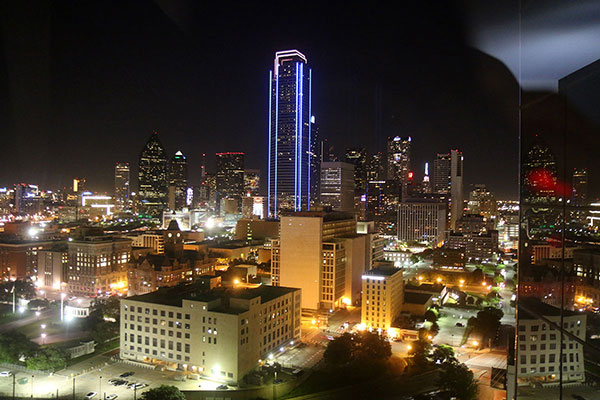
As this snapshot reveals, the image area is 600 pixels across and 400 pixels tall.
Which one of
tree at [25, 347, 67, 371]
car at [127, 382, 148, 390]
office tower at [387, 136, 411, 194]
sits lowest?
car at [127, 382, 148, 390]

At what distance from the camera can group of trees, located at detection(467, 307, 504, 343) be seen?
13562 mm

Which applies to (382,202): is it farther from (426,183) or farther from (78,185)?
(78,185)

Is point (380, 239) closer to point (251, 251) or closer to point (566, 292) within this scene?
point (251, 251)

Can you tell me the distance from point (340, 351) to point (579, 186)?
1099 cm

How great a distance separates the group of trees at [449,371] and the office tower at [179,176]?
62.3m

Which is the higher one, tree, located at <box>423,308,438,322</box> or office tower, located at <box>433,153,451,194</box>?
office tower, located at <box>433,153,451,194</box>

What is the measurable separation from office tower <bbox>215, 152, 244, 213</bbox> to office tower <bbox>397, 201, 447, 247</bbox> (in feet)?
122

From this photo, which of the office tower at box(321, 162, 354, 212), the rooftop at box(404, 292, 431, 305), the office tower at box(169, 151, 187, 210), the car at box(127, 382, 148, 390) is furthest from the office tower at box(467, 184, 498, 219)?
the car at box(127, 382, 148, 390)

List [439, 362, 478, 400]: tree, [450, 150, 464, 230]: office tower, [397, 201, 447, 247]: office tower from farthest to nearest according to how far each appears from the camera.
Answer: [450, 150, 464, 230]: office tower
[397, 201, 447, 247]: office tower
[439, 362, 478, 400]: tree

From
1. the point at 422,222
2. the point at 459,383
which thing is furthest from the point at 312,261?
the point at 422,222

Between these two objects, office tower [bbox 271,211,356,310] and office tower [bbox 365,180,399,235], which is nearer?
office tower [bbox 271,211,356,310]

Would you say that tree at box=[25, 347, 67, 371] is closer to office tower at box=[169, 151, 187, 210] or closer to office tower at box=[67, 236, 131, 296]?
office tower at box=[67, 236, 131, 296]

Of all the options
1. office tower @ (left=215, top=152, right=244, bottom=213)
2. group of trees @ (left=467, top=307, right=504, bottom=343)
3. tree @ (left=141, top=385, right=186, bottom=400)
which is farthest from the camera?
office tower @ (left=215, top=152, right=244, bottom=213)

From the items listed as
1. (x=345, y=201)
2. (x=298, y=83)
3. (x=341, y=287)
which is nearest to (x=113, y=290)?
(x=341, y=287)
